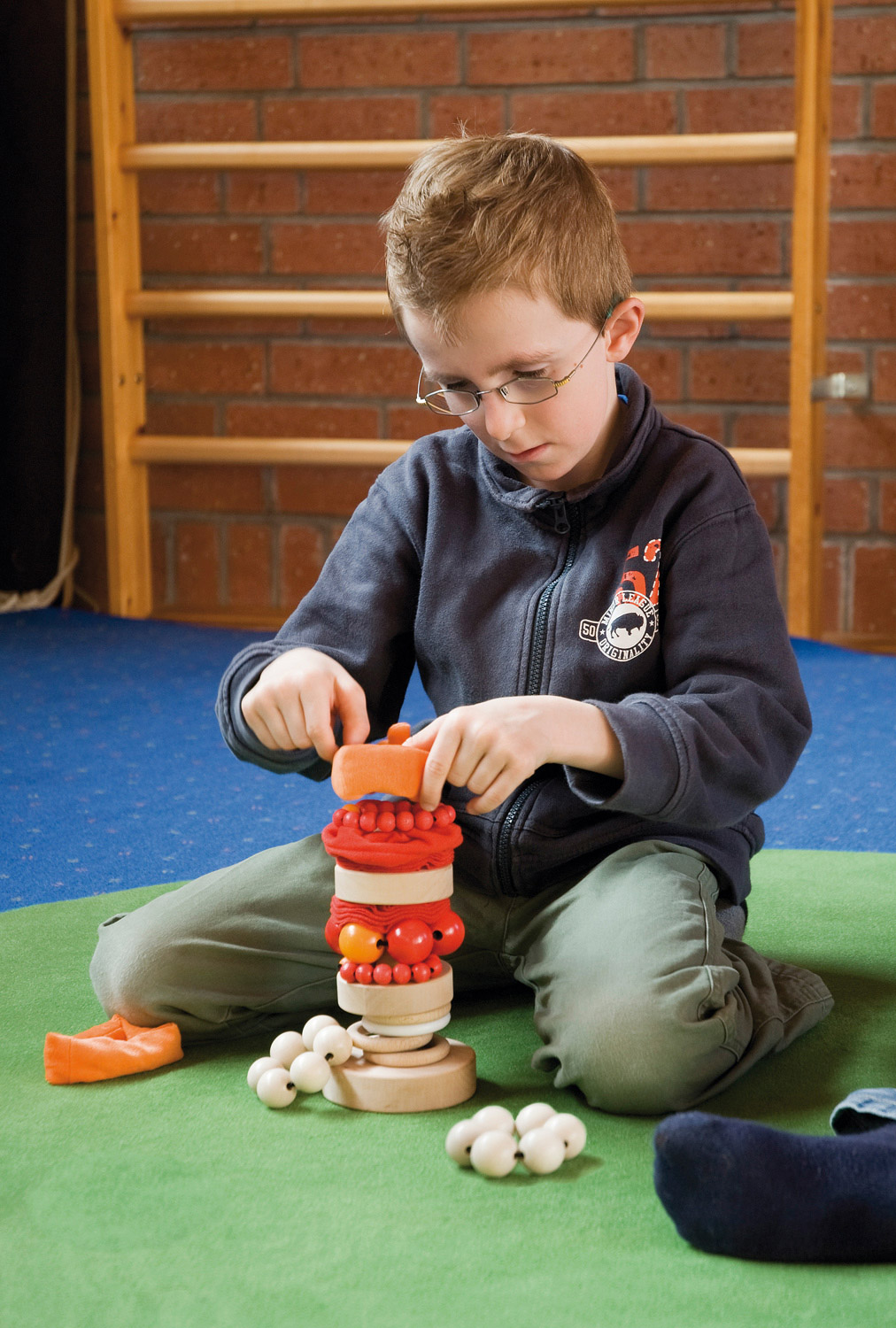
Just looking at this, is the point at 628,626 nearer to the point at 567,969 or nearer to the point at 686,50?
the point at 567,969

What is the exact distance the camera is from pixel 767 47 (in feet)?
8.09

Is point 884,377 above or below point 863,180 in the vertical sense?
below

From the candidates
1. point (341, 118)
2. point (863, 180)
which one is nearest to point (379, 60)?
point (341, 118)

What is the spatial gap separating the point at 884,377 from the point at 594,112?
2.25 ft

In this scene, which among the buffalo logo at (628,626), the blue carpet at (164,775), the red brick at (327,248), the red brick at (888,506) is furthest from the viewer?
the red brick at (327,248)

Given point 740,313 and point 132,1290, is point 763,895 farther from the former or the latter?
point 740,313

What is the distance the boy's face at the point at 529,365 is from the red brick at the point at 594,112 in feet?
5.53

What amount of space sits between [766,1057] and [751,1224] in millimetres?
269

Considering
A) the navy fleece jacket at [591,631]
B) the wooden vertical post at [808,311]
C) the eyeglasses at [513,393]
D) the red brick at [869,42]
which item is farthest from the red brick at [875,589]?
the eyeglasses at [513,393]

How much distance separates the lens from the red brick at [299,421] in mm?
2725

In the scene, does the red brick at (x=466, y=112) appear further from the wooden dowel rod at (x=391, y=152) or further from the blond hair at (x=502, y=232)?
the blond hair at (x=502, y=232)

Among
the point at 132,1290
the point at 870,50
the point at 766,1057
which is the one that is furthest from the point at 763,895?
the point at 870,50

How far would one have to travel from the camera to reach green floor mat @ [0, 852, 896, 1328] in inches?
25.0

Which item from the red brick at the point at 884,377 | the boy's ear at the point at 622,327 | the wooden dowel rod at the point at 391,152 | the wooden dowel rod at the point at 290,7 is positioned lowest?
the red brick at the point at 884,377
